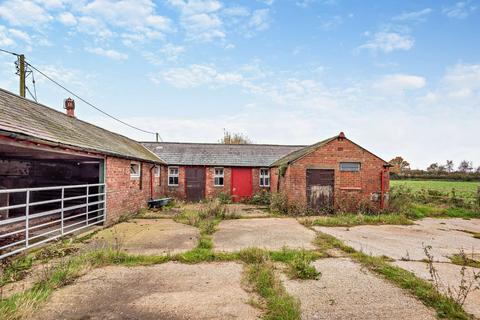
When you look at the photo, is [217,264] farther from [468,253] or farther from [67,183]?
[67,183]

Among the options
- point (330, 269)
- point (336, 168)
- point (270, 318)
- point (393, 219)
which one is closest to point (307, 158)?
point (336, 168)

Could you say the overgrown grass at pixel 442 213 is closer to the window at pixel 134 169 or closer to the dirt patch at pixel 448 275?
the dirt patch at pixel 448 275

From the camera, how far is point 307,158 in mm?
13594

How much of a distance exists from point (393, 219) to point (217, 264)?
31.2 feet

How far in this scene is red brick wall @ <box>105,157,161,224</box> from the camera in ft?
33.0

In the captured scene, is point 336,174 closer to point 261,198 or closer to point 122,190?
point 261,198

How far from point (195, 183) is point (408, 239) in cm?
1429

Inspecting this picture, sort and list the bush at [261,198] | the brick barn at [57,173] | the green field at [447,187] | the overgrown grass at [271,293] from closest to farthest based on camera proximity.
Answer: the overgrown grass at [271,293] → the brick barn at [57,173] → the bush at [261,198] → the green field at [447,187]

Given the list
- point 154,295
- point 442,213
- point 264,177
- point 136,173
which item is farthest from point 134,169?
point 442,213

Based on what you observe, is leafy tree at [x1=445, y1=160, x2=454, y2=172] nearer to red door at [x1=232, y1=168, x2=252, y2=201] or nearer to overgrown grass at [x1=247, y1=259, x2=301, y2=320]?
red door at [x1=232, y1=168, x2=252, y2=201]

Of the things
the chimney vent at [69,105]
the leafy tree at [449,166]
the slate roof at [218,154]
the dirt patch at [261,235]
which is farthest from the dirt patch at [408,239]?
the leafy tree at [449,166]

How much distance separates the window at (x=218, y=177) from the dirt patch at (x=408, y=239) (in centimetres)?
1071

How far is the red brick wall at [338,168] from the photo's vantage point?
1347 cm

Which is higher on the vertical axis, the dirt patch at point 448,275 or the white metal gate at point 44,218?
the white metal gate at point 44,218
